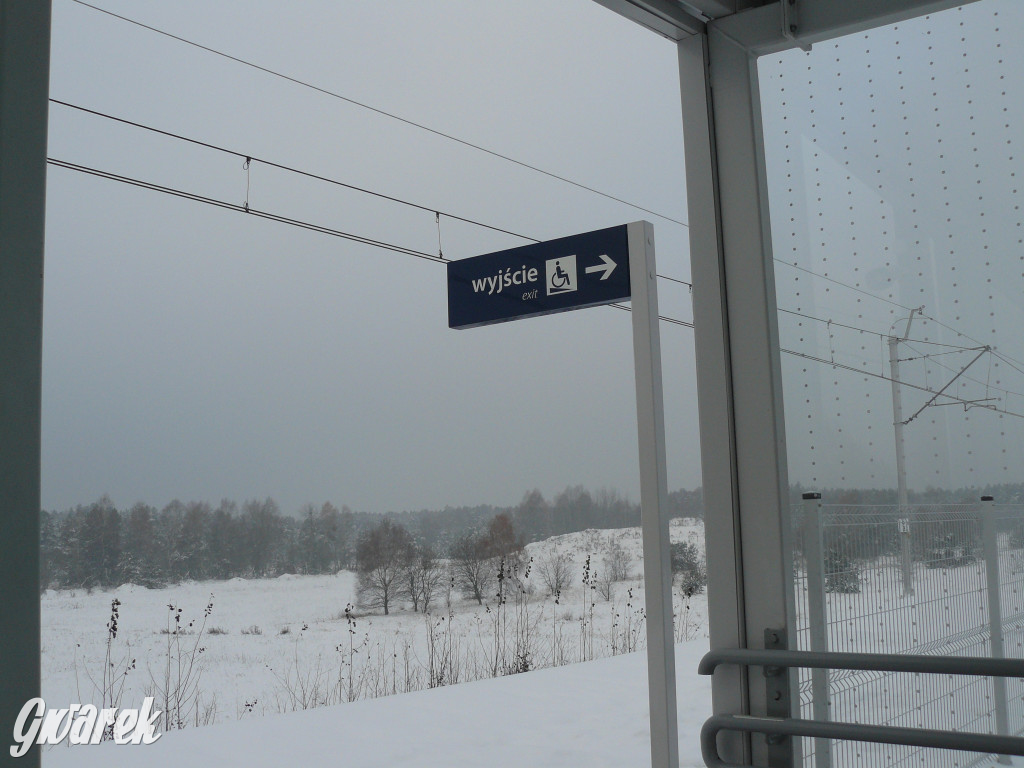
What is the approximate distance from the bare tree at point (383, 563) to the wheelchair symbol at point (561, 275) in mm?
8214

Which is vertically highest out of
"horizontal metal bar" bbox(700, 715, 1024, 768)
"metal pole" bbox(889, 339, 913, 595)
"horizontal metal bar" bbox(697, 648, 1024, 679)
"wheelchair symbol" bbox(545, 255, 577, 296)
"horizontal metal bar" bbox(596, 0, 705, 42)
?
"horizontal metal bar" bbox(596, 0, 705, 42)

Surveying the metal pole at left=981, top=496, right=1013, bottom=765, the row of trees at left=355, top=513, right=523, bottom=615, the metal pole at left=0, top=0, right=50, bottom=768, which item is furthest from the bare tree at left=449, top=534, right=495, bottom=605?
the metal pole at left=0, top=0, right=50, bottom=768

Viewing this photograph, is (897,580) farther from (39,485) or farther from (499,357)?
(499,357)

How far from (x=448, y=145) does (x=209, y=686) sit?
688cm

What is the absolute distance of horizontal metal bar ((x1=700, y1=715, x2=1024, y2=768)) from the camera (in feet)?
5.19

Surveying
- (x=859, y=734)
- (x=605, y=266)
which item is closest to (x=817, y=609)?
(x=859, y=734)

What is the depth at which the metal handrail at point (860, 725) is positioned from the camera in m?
1.59

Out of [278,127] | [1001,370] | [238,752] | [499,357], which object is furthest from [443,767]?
[499,357]

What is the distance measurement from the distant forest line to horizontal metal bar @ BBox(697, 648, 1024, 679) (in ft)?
14.6

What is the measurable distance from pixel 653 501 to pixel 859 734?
59 cm

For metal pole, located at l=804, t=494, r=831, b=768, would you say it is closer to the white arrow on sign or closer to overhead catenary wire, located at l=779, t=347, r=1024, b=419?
overhead catenary wire, located at l=779, t=347, r=1024, b=419

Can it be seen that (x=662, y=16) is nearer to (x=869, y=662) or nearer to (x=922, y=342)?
(x=922, y=342)

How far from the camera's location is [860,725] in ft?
5.63

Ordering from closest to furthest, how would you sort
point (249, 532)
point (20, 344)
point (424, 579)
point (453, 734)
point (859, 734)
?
point (20, 344) < point (859, 734) < point (453, 734) < point (249, 532) < point (424, 579)
